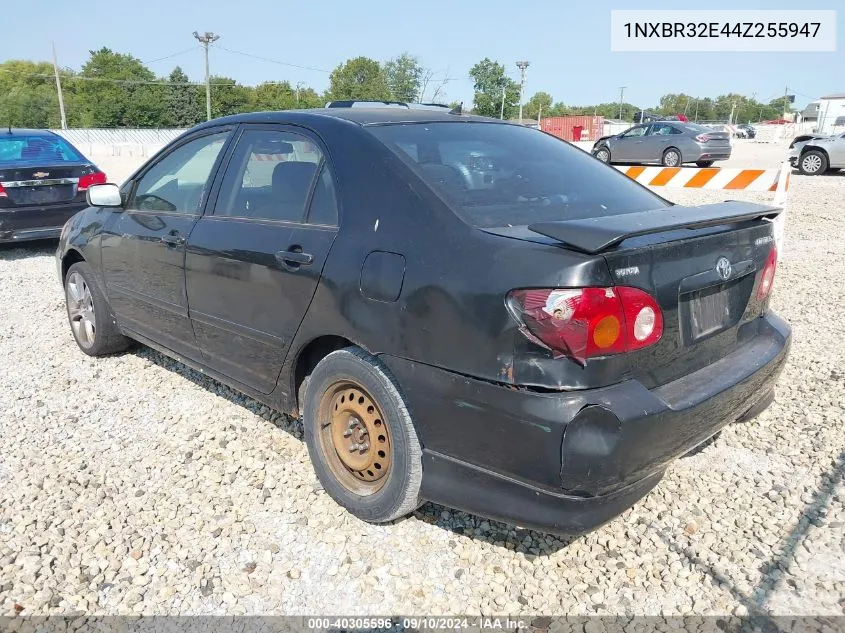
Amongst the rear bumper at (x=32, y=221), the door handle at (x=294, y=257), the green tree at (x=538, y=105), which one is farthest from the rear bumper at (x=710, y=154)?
the green tree at (x=538, y=105)

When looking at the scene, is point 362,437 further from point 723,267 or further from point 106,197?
point 106,197

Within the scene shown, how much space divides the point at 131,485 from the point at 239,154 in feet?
5.69

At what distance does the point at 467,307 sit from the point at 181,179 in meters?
2.54

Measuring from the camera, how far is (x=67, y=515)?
112 inches

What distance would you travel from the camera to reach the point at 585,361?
203cm

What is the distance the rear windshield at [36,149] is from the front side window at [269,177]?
615 cm

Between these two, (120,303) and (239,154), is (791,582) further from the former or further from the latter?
(120,303)

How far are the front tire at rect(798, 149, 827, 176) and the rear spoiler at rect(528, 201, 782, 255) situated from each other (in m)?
18.5

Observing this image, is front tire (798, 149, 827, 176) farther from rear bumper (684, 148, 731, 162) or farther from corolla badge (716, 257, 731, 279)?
corolla badge (716, 257, 731, 279)

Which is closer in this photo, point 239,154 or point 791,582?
point 791,582

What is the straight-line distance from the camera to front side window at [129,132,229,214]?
143 inches

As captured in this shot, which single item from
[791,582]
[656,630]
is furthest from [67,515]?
[791,582]

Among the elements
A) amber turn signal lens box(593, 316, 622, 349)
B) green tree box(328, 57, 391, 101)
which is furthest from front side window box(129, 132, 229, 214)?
green tree box(328, 57, 391, 101)

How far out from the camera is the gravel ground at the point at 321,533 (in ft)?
7.74
